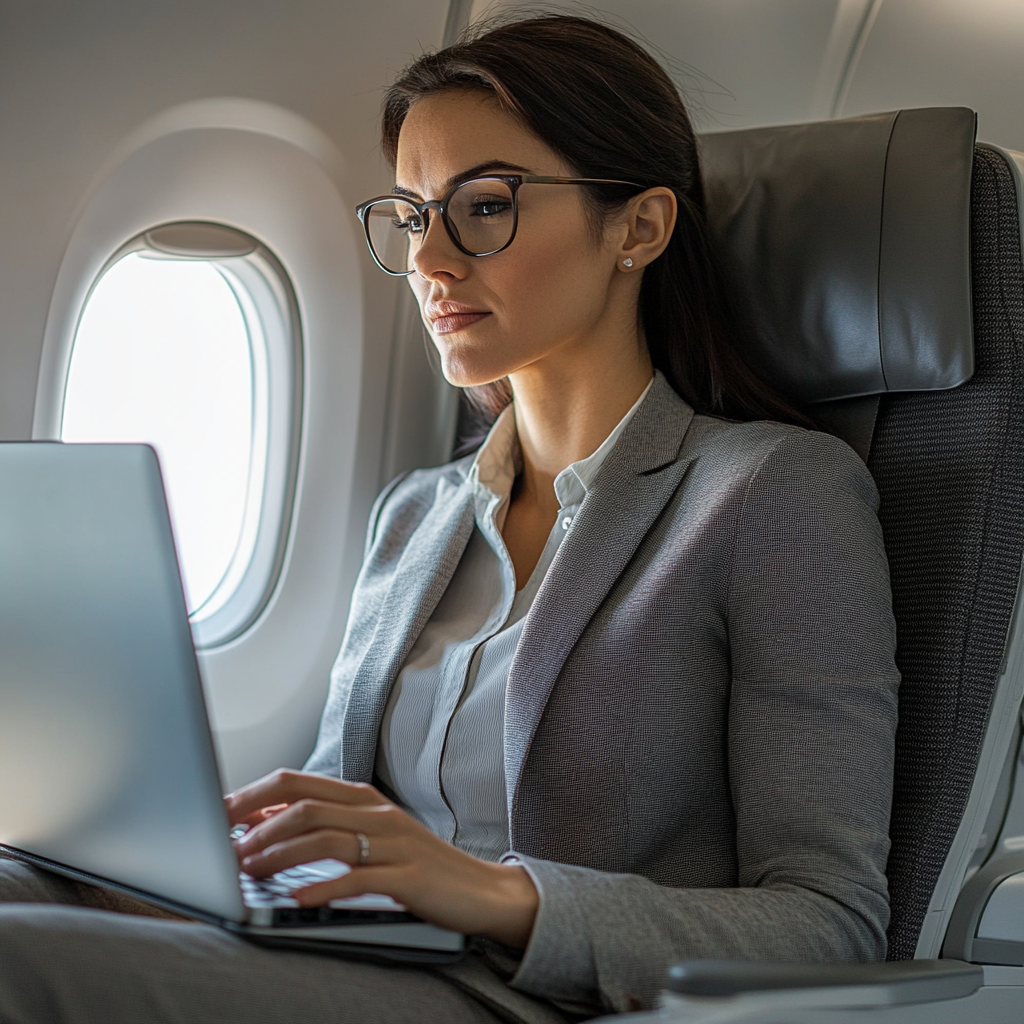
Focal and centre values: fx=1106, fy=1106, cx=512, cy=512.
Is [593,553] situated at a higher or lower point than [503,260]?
lower

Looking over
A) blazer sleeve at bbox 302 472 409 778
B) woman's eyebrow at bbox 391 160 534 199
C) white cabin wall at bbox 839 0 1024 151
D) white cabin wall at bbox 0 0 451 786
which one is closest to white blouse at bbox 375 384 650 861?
blazer sleeve at bbox 302 472 409 778

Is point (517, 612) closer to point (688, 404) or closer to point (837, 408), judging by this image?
point (688, 404)

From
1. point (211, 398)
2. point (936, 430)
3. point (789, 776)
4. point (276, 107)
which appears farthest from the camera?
point (211, 398)

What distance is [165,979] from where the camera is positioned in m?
0.83

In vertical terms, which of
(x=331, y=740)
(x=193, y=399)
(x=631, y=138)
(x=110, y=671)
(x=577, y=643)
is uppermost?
(x=631, y=138)

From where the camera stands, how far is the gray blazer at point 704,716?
3.31ft

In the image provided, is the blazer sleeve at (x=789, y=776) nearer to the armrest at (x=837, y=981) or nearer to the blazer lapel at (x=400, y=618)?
the armrest at (x=837, y=981)

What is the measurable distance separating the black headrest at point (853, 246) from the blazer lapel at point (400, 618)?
0.50 m

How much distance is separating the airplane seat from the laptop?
0.61 metres

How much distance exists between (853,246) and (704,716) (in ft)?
2.10

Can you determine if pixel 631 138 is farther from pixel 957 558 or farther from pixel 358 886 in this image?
pixel 358 886

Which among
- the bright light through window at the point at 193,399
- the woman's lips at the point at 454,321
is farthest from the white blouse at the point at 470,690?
the bright light through window at the point at 193,399

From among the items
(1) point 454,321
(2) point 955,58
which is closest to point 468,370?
(1) point 454,321

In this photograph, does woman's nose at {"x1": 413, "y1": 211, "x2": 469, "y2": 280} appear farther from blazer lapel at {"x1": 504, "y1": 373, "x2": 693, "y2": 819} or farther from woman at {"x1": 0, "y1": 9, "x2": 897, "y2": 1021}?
blazer lapel at {"x1": 504, "y1": 373, "x2": 693, "y2": 819}
